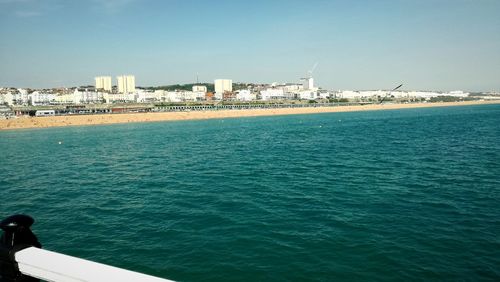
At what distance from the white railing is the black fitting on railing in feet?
0.22

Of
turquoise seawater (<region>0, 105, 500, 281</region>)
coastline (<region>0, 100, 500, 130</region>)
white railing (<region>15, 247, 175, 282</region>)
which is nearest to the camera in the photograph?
white railing (<region>15, 247, 175, 282</region>)

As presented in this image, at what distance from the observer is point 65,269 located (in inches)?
108

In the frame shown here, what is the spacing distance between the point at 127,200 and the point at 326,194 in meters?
11.7

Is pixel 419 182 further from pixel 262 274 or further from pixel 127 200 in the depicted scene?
pixel 127 200

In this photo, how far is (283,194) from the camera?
19500 millimetres

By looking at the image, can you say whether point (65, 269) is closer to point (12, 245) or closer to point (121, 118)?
point (12, 245)

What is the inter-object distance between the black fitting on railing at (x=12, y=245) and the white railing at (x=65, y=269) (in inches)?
2.7

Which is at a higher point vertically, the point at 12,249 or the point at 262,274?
the point at 12,249

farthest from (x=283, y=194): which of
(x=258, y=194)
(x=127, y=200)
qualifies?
(x=127, y=200)

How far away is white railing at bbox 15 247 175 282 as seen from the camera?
261 cm

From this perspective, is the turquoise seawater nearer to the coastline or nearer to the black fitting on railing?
the black fitting on railing

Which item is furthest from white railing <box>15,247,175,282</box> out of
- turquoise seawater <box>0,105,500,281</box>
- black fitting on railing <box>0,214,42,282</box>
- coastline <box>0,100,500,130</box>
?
coastline <box>0,100,500,130</box>

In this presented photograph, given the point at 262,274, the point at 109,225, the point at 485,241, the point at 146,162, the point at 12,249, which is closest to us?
the point at 12,249

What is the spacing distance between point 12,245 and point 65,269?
2.15 ft
